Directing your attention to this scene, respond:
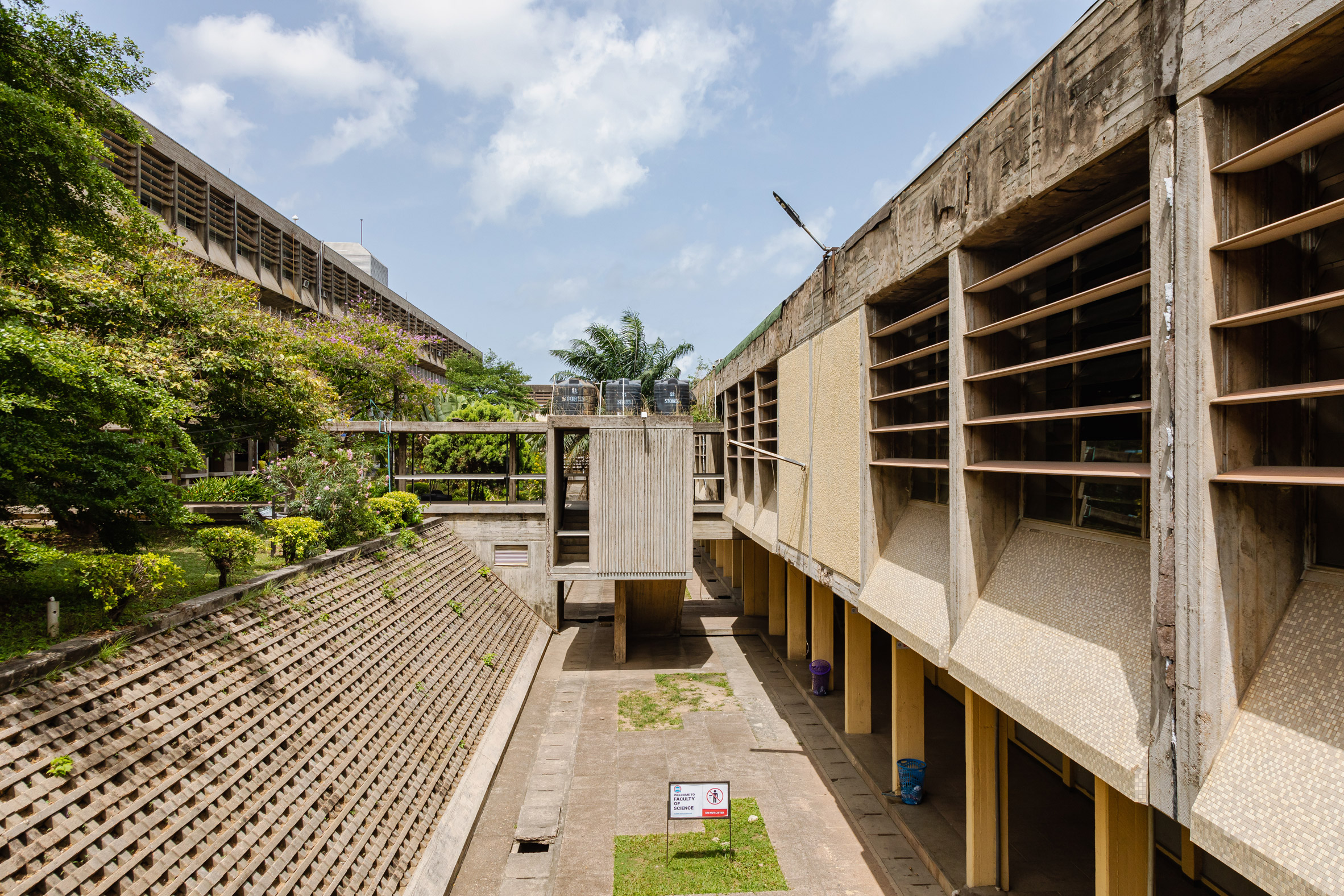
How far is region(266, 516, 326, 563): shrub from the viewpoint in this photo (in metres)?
11.6

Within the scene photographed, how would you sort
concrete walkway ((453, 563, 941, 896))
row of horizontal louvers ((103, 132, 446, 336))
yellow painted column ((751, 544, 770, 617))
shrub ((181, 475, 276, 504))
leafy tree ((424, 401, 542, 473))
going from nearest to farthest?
1. concrete walkway ((453, 563, 941, 896))
2. shrub ((181, 475, 276, 504))
3. row of horizontal louvers ((103, 132, 446, 336))
4. yellow painted column ((751, 544, 770, 617))
5. leafy tree ((424, 401, 542, 473))

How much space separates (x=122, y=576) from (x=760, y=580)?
18.0 meters

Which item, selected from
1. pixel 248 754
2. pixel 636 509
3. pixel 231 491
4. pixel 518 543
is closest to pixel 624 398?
pixel 518 543

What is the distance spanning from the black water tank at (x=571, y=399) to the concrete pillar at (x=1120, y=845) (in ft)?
56.8

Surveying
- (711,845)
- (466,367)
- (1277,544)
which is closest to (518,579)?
(711,845)

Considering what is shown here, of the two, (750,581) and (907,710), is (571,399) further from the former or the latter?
(907,710)

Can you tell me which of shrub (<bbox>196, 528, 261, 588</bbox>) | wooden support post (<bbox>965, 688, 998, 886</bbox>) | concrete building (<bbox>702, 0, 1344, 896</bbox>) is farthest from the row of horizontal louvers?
wooden support post (<bbox>965, 688, 998, 886</bbox>)

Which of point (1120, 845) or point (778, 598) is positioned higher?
point (1120, 845)

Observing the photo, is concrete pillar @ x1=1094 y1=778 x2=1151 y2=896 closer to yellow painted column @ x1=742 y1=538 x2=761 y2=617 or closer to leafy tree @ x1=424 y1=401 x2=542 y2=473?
yellow painted column @ x1=742 y1=538 x2=761 y2=617

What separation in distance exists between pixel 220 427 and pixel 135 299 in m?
3.64

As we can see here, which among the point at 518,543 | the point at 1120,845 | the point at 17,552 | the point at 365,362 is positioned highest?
the point at 365,362

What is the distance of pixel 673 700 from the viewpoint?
15266 mm

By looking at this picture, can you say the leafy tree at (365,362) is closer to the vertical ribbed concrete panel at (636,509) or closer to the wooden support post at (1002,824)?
the vertical ribbed concrete panel at (636,509)

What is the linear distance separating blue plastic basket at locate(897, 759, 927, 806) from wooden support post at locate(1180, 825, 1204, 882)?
3109 mm
